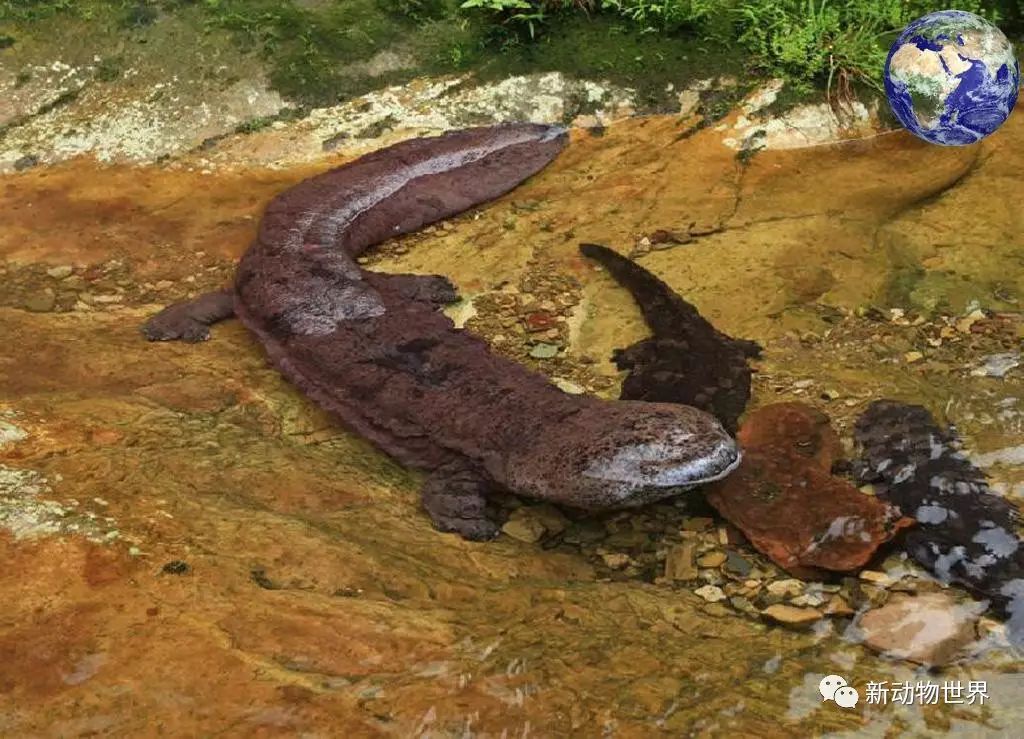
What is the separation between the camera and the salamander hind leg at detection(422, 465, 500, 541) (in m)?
4.64

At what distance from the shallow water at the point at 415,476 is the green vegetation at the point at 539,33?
32.0 inches

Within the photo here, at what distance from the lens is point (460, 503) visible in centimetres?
480

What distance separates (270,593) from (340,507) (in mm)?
970

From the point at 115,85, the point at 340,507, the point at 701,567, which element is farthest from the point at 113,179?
the point at 701,567

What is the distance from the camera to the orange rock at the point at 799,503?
420cm

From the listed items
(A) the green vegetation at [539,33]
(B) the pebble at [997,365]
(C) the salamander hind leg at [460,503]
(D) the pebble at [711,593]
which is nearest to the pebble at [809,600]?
(D) the pebble at [711,593]

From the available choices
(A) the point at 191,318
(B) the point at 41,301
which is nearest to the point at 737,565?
(A) the point at 191,318

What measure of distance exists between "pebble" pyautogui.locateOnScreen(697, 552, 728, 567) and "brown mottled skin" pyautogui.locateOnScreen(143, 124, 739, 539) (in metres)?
0.32

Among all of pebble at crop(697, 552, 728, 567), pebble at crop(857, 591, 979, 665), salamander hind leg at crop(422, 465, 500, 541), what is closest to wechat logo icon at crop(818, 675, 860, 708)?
pebble at crop(857, 591, 979, 665)

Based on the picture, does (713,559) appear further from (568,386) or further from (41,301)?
(41,301)

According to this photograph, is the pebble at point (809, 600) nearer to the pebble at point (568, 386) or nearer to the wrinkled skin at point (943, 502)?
the wrinkled skin at point (943, 502)

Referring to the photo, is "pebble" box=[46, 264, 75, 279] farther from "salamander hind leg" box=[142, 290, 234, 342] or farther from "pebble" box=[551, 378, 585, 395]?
"pebble" box=[551, 378, 585, 395]

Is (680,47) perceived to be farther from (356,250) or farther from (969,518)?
(969,518)

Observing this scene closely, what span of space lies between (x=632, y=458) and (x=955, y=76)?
3.74 metres
